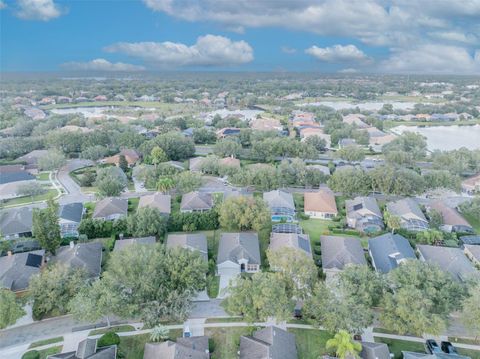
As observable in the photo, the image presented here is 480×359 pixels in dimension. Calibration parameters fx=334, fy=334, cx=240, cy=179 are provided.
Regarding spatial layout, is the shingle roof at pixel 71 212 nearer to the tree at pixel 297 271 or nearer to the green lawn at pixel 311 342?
the tree at pixel 297 271

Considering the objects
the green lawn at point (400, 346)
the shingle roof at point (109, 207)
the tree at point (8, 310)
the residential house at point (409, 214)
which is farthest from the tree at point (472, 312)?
the shingle roof at point (109, 207)

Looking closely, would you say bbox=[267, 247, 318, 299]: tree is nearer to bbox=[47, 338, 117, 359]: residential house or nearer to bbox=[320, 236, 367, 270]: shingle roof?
bbox=[320, 236, 367, 270]: shingle roof

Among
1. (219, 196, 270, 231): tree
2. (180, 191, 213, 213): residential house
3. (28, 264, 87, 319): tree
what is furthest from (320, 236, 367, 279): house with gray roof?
(28, 264, 87, 319): tree

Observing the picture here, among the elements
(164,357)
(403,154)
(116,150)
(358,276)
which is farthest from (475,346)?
(116,150)

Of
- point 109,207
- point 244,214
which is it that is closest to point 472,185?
point 244,214

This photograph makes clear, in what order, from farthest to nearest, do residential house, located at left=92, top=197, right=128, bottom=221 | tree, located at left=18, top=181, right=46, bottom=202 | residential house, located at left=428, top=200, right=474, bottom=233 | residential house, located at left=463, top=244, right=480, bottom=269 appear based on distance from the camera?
tree, located at left=18, top=181, right=46, bottom=202, residential house, located at left=92, top=197, right=128, bottom=221, residential house, located at left=428, top=200, right=474, bottom=233, residential house, located at left=463, top=244, right=480, bottom=269

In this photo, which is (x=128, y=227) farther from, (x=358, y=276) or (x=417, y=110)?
(x=417, y=110)
